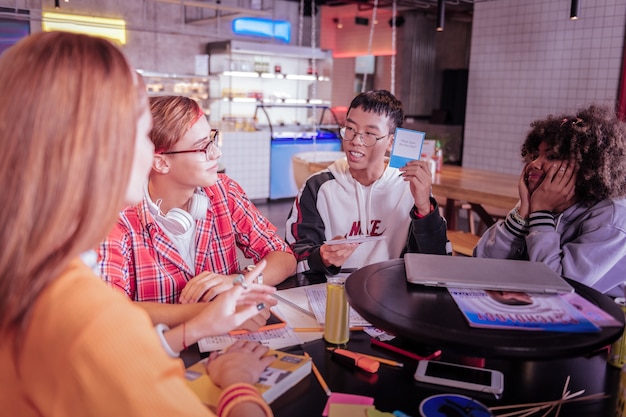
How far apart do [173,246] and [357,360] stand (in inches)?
32.1

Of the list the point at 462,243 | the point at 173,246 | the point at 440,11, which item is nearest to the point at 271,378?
the point at 173,246

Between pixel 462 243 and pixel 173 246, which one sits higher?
pixel 173 246

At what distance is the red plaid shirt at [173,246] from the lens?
1774 millimetres

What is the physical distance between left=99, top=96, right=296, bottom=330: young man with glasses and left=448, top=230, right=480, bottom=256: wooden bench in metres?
1.96

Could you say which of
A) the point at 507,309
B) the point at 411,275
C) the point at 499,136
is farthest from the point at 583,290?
the point at 499,136

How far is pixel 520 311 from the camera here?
1255mm

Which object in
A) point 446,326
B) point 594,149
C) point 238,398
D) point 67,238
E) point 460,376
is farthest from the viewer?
point 594,149

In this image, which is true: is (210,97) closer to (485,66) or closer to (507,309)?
(485,66)

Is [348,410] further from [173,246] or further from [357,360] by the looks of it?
[173,246]

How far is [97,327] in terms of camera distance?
785 mm

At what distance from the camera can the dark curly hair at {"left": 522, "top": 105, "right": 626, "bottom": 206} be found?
78.3 inches

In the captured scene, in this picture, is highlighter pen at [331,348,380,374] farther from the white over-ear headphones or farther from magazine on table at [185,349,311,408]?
the white over-ear headphones

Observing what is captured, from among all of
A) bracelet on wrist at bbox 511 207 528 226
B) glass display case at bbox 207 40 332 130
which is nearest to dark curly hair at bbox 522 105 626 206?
bracelet on wrist at bbox 511 207 528 226

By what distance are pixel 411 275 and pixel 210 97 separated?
845 centimetres
